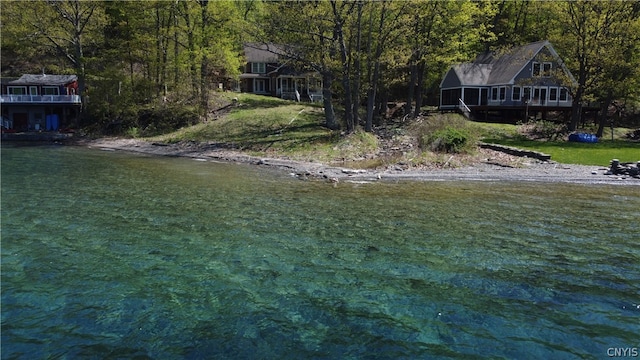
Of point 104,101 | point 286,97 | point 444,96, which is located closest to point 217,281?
point 104,101

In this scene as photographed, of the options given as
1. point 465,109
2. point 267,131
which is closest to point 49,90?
point 267,131

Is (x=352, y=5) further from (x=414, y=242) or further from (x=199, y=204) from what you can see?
(x=414, y=242)

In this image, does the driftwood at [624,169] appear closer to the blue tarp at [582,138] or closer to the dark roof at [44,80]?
the blue tarp at [582,138]

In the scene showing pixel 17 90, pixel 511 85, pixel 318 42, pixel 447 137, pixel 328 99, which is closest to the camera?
pixel 447 137

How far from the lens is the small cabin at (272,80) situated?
5956 cm

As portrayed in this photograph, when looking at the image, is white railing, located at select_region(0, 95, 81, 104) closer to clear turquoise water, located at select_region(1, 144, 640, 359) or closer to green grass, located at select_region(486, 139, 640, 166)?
clear turquoise water, located at select_region(1, 144, 640, 359)

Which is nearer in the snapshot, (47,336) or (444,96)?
(47,336)

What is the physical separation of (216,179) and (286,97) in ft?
131

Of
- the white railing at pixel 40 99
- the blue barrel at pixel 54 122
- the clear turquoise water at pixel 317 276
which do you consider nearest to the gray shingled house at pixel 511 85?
the clear turquoise water at pixel 317 276

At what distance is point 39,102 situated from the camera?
5138 centimetres

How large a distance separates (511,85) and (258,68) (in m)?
34.4

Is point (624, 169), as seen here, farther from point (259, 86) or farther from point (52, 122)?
point (52, 122)

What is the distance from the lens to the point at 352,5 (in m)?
31.2

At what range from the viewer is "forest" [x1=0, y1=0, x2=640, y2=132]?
110ft
